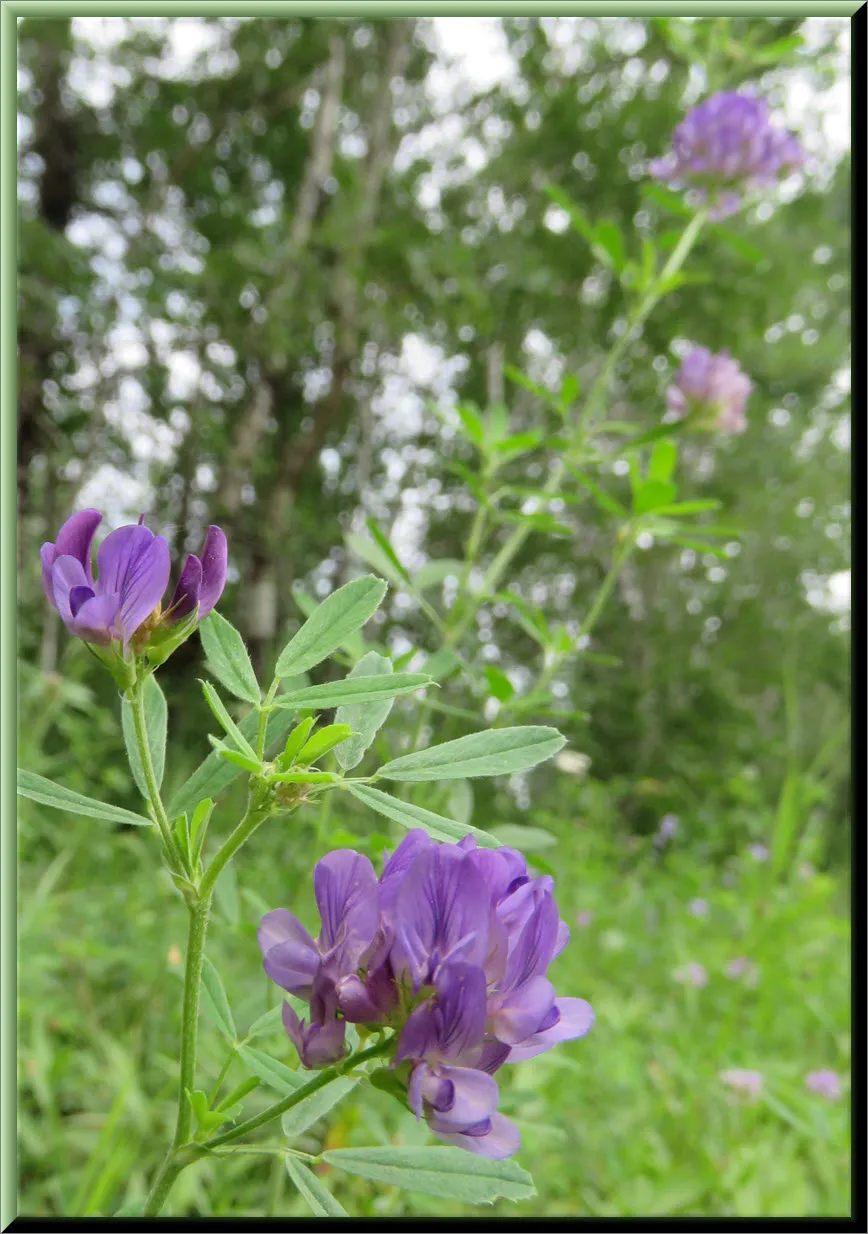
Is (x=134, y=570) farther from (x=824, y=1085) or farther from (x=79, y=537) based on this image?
(x=824, y=1085)

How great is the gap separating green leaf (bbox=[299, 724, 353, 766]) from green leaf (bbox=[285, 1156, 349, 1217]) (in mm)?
129

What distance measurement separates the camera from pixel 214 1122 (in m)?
0.26

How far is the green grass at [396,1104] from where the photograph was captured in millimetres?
828

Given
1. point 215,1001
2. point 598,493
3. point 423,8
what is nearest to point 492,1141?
point 215,1001

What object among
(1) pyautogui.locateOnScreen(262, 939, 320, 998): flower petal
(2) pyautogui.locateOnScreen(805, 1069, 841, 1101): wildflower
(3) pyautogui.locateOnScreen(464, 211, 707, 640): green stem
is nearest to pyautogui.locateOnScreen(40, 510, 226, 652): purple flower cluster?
(1) pyautogui.locateOnScreen(262, 939, 320, 998): flower petal

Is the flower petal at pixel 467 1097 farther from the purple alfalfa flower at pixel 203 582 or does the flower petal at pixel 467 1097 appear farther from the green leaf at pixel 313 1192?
the purple alfalfa flower at pixel 203 582

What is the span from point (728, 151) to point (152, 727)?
34.7 inches

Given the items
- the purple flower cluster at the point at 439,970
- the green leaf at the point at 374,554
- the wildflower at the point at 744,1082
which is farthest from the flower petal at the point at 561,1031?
the wildflower at the point at 744,1082

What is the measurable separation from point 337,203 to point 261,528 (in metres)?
1.60

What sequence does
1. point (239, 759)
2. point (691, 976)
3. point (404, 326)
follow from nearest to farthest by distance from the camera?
point (239, 759) → point (691, 976) → point (404, 326)

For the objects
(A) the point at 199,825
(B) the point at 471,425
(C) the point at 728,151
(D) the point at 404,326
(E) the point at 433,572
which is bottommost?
(A) the point at 199,825

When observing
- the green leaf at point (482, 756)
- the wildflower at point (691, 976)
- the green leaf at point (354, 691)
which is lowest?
the wildflower at point (691, 976)

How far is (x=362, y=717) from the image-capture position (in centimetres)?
31

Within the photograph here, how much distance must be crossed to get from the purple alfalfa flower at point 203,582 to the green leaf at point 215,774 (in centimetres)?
4
